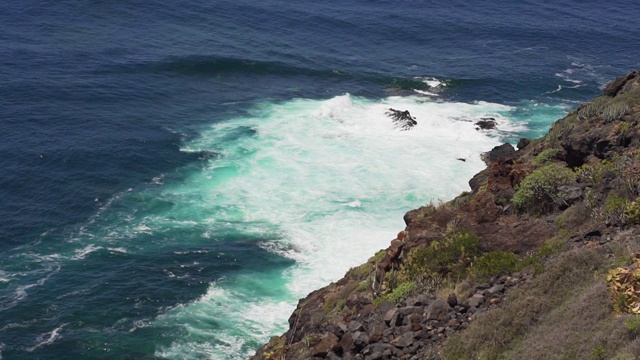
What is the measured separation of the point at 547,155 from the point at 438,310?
54.9 ft

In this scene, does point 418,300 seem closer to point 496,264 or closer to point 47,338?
point 496,264

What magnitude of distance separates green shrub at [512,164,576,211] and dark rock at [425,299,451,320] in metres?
9.21

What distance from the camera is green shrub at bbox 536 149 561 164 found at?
39.0 meters

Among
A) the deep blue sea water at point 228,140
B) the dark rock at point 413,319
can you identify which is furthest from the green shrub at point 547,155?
the deep blue sea water at point 228,140

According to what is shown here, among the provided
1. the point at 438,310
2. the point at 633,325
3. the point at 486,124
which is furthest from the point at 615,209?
the point at 486,124

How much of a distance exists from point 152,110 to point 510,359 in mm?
73767

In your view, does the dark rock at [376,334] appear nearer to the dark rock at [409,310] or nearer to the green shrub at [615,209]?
the dark rock at [409,310]

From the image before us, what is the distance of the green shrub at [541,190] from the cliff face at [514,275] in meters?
0.06

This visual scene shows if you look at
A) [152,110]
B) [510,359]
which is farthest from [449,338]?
[152,110]

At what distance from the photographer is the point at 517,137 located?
84.9 m

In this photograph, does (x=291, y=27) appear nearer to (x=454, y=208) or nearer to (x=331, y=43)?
(x=331, y=43)

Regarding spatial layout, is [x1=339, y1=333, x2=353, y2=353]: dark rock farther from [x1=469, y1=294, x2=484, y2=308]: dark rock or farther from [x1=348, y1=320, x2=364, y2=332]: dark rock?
[x1=469, y1=294, x2=484, y2=308]: dark rock

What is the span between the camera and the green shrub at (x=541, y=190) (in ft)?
108

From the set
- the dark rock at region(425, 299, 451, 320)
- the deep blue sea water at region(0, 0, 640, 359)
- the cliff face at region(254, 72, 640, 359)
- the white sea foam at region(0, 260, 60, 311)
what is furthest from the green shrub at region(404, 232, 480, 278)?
the white sea foam at region(0, 260, 60, 311)
